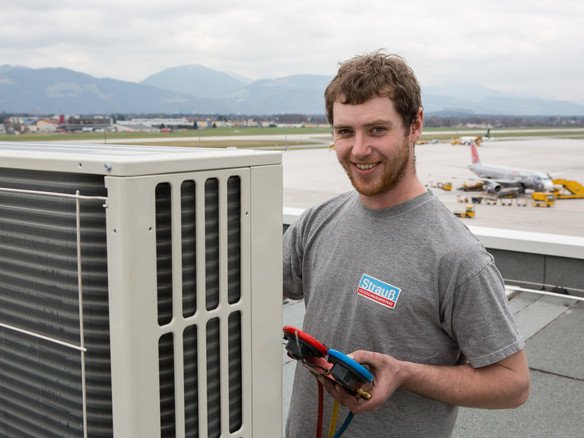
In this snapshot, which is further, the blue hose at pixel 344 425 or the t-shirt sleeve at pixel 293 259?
the t-shirt sleeve at pixel 293 259

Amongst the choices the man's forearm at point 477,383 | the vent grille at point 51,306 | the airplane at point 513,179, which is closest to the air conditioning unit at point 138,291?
the vent grille at point 51,306

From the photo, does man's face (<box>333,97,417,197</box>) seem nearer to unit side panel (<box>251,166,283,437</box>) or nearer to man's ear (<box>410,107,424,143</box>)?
man's ear (<box>410,107,424,143</box>)

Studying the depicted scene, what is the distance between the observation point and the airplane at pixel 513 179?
31.7 metres

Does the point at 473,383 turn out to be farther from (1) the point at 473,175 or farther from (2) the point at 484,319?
(1) the point at 473,175

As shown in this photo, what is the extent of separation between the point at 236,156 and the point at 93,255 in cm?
30

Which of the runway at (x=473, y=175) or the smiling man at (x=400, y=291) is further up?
the smiling man at (x=400, y=291)

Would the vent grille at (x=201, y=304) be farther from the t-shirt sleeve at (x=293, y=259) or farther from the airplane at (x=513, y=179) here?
the airplane at (x=513, y=179)

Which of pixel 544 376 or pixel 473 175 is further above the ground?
pixel 544 376

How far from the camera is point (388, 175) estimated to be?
149 cm

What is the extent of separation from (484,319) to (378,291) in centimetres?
26

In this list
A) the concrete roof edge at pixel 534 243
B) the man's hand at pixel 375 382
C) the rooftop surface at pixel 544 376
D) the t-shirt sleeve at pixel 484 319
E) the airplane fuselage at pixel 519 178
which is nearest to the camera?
the man's hand at pixel 375 382

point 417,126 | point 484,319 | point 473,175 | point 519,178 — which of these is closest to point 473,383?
point 484,319

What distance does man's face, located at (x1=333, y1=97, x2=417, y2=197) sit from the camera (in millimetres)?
1417

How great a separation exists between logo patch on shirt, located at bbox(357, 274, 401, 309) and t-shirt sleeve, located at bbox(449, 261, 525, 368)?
14 cm
